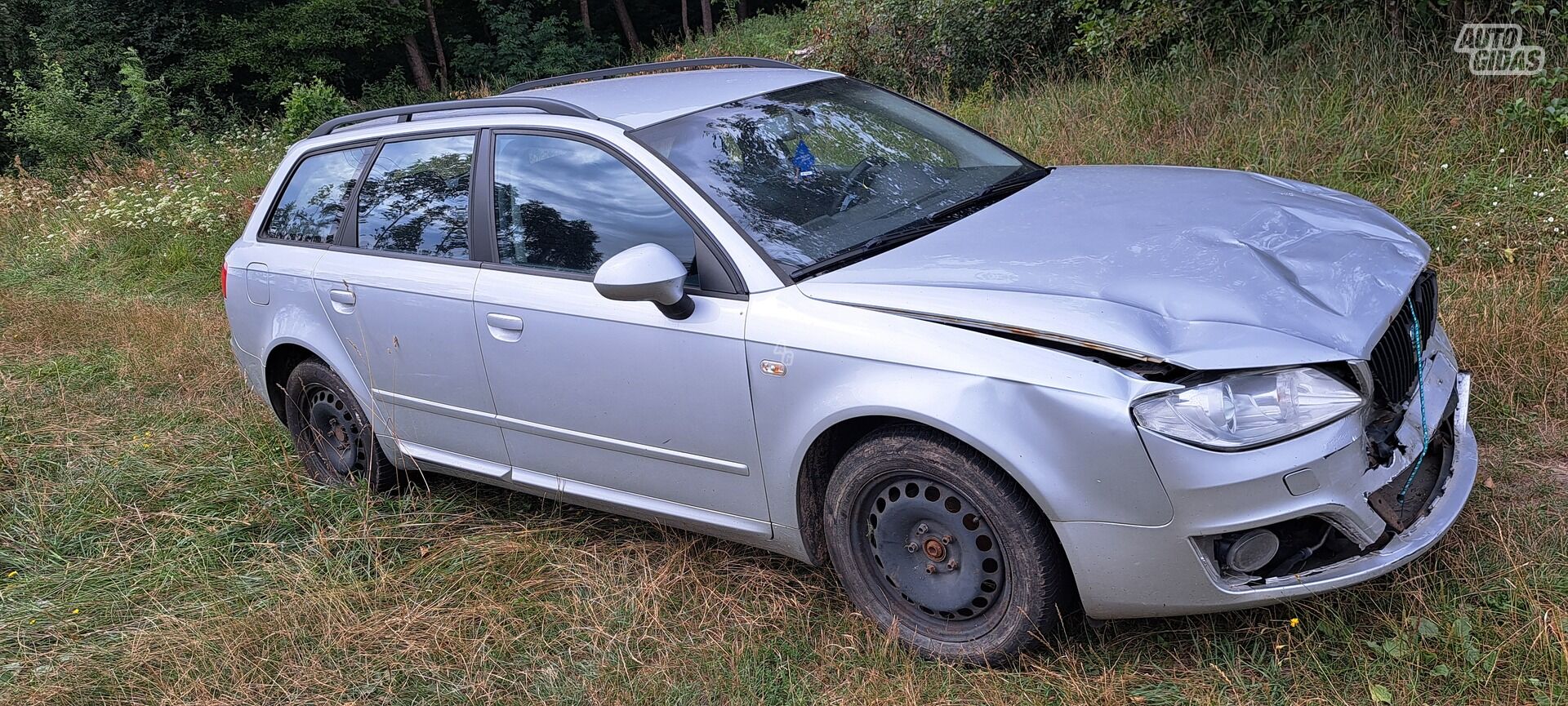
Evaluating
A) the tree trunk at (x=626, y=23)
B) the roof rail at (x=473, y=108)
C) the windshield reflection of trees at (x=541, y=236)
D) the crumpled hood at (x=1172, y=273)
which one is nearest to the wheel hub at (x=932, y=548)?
the crumpled hood at (x=1172, y=273)

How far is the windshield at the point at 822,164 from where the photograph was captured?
3.39 metres

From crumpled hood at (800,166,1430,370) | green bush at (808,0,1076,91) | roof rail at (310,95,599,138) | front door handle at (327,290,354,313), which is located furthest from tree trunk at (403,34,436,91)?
crumpled hood at (800,166,1430,370)

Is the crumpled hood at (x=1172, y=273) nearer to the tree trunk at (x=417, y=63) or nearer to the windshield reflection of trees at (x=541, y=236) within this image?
the windshield reflection of trees at (x=541, y=236)

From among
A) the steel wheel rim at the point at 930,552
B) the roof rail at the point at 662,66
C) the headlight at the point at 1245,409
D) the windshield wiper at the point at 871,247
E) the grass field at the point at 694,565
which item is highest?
the roof rail at the point at 662,66

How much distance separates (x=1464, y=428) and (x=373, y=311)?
3589 mm

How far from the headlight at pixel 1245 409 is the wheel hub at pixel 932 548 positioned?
1.86 feet

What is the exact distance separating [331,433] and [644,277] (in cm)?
229

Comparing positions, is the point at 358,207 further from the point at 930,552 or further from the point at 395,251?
the point at 930,552

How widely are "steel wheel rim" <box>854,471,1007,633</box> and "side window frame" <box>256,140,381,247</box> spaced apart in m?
2.56

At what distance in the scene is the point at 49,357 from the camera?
7.32 meters

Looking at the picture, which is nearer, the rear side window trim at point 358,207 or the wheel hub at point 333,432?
the rear side window trim at point 358,207

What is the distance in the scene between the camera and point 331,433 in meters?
4.72

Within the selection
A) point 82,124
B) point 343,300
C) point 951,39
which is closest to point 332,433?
point 343,300

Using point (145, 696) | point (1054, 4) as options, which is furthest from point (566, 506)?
point (1054, 4)
